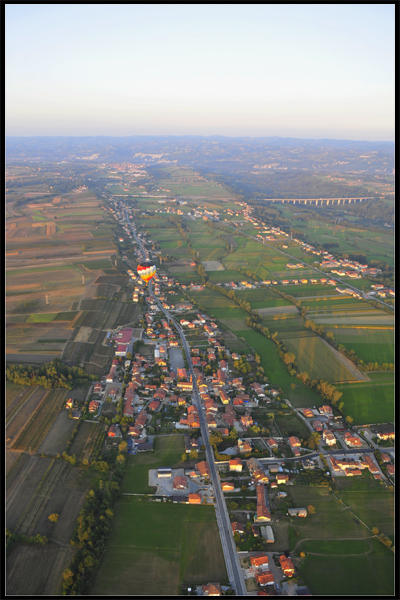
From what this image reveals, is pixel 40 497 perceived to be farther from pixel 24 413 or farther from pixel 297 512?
pixel 297 512

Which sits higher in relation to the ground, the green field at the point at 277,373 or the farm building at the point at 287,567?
the green field at the point at 277,373

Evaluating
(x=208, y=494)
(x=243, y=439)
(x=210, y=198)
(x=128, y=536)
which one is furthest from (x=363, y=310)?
(x=210, y=198)

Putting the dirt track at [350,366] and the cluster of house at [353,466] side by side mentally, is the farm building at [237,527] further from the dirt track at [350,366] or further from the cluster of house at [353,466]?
the dirt track at [350,366]

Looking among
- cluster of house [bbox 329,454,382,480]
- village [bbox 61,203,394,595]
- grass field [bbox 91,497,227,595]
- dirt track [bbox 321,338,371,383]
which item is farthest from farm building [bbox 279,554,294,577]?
dirt track [bbox 321,338,371,383]

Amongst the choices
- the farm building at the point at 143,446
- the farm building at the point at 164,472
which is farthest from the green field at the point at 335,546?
the farm building at the point at 143,446

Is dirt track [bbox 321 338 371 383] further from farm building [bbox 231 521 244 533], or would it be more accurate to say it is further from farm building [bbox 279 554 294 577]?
farm building [bbox 279 554 294 577]

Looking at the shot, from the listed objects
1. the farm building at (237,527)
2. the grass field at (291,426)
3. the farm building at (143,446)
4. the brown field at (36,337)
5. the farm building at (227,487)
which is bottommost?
the farm building at (237,527)

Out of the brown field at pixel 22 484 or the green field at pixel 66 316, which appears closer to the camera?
the brown field at pixel 22 484

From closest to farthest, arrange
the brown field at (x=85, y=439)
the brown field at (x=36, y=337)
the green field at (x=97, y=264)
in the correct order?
the brown field at (x=85, y=439)
the brown field at (x=36, y=337)
the green field at (x=97, y=264)

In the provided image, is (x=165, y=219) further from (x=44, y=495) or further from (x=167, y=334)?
(x=44, y=495)
